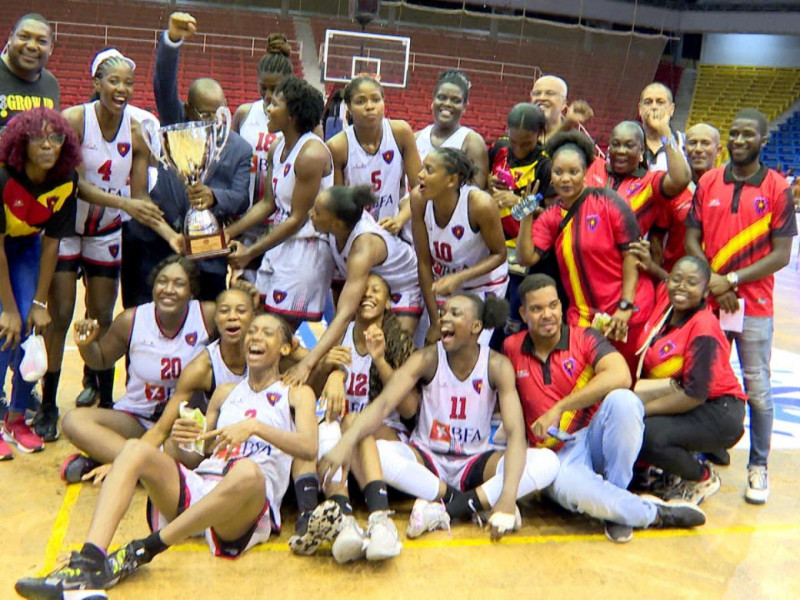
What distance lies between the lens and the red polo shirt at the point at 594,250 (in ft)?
13.5

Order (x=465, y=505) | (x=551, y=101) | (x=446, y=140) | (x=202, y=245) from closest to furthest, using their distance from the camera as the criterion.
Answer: (x=465, y=505)
(x=202, y=245)
(x=446, y=140)
(x=551, y=101)

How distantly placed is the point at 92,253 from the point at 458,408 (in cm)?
216

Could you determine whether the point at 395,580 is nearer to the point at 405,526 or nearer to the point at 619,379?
the point at 405,526

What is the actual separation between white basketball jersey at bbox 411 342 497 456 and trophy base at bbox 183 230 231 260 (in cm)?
115

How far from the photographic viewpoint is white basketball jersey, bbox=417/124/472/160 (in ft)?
15.0

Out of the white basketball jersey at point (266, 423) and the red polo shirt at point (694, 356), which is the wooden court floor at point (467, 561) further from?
the red polo shirt at point (694, 356)

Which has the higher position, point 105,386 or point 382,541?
point 105,386

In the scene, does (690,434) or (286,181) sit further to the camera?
(286,181)

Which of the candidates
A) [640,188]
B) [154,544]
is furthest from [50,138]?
[640,188]

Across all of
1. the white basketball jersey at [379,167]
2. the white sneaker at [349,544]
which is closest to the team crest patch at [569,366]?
the white sneaker at [349,544]

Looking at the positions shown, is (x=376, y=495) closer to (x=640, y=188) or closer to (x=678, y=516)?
(x=678, y=516)

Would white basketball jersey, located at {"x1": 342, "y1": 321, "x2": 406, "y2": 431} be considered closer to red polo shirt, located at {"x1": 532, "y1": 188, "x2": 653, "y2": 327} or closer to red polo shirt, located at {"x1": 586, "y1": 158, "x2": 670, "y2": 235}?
red polo shirt, located at {"x1": 532, "y1": 188, "x2": 653, "y2": 327}

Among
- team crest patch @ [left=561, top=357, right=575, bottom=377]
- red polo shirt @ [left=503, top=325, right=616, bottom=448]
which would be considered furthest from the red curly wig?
team crest patch @ [left=561, top=357, right=575, bottom=377]

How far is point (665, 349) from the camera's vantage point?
3.99m
